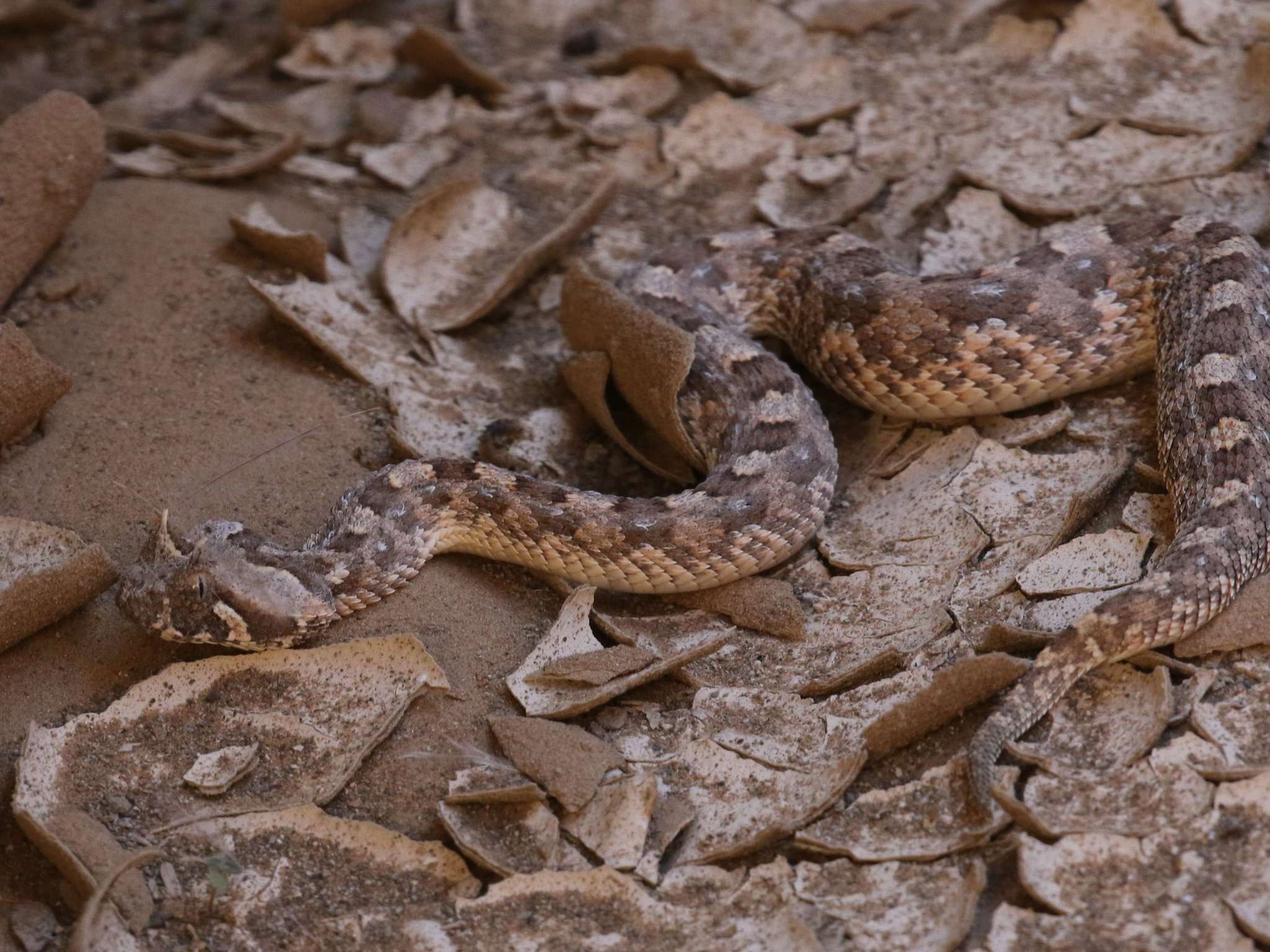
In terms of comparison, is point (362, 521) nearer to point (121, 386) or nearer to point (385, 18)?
point (121, 386)

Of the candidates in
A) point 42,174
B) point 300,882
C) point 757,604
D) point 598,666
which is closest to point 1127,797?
point 757,604

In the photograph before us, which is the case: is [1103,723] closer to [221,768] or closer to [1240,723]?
[1240,723]

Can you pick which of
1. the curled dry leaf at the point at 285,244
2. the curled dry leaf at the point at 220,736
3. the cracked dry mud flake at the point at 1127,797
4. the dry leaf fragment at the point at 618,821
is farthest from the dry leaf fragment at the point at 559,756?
the curled dry leaf at the point at 285,244

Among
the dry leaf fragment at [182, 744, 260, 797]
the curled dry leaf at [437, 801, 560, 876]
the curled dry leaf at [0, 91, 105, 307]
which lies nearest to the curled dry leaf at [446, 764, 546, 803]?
the curled dry leaf at [437, 801, 560, 876]

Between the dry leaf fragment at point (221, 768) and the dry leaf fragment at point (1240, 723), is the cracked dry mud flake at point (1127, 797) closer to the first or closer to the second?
the dry leaf fragment at point (1240, 723)

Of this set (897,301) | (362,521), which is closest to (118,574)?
(362,521)

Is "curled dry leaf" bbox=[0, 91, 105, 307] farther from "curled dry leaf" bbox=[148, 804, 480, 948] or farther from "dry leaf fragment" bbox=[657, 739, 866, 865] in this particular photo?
"dry leaf fragment" bbox=[657, 739, 866, 865]
